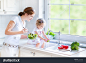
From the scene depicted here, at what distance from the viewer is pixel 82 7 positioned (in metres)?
2.62

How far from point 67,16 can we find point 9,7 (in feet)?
3.77

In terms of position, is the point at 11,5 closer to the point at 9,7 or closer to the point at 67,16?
the point at 9,7

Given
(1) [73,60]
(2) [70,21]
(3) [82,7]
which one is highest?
(3) [82,7]

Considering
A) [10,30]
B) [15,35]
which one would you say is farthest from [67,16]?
[10,30]

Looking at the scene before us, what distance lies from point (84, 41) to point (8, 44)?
1272mm

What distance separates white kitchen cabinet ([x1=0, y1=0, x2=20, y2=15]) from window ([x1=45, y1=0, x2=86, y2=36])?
2.11 ft

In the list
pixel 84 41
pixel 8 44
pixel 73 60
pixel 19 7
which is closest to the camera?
pixel 73 60

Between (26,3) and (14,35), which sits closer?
(14,35)

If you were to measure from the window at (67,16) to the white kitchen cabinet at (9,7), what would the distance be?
2.11ft

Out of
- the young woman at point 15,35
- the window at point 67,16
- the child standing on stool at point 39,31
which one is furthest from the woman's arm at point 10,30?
the window at point 67,16

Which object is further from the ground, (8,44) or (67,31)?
(67,31)

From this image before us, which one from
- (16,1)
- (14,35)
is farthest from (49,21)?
(14,35)

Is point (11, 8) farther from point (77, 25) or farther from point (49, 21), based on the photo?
point (77, 25)

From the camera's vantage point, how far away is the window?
2.65 metres
